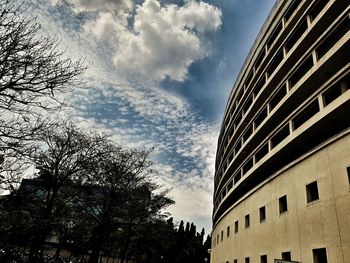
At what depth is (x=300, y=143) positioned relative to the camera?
59.0 ft

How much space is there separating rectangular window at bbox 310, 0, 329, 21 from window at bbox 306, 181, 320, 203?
38.7ft

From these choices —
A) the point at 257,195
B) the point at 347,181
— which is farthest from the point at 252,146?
the point at 347,181

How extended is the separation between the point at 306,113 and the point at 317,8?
774cm

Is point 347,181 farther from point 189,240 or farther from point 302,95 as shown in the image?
point 189,240

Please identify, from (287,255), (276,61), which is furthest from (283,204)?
(276,61)

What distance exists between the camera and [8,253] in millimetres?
14086

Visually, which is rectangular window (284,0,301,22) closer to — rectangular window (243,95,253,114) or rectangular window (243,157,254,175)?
rectangular window (243,95,253,114)

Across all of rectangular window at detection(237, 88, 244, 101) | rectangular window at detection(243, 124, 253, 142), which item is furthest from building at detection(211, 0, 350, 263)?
rectangular window at detection(237, 88, 244, 101)

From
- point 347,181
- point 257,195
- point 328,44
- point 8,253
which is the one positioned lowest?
point 8,253

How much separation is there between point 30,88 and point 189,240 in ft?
245

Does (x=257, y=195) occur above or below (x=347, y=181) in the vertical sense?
above

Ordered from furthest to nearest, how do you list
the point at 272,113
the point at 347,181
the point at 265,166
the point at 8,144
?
1. the point at 265,166
2. the point at 272,113
3. the point at 347,181
4. the point at 8,144

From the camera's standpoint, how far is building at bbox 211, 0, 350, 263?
12.9m

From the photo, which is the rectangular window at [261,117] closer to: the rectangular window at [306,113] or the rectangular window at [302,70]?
the rectangular window at [302,70]
